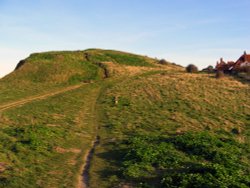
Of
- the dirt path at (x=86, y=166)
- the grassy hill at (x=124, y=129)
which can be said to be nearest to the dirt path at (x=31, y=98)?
the grassy hill at (x=124, y=129)

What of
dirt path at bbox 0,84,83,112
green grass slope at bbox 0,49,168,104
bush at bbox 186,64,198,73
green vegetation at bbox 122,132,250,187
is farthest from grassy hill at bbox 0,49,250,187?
bush at bbox 186,64,198,73

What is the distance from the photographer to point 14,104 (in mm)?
49781

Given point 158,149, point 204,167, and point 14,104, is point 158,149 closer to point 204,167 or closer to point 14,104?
point 204,167

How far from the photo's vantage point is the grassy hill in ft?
80.8

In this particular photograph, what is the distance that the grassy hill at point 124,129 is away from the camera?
24.6 meters

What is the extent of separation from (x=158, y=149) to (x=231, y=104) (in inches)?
863

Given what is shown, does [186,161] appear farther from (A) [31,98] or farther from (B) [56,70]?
(B) [56,70]

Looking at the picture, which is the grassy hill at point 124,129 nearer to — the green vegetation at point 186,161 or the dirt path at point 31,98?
the green vegetation at point 186,161

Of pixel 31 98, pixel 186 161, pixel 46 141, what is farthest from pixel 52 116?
pixel 186 161

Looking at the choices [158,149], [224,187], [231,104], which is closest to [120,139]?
[158,149]

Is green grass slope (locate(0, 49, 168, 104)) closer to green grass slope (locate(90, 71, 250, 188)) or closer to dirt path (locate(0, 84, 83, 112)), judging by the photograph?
dirt path (locate(0, 84, 83, 112))

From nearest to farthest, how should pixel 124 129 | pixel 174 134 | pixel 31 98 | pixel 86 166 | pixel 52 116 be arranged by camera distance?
pixel 86 166 → pixel 174 134 → pixel 124 129 → pixel 52 116 → pixel 31 98

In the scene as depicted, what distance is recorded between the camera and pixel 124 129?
124 feet

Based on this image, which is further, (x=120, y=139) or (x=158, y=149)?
(x=120, y=139)
